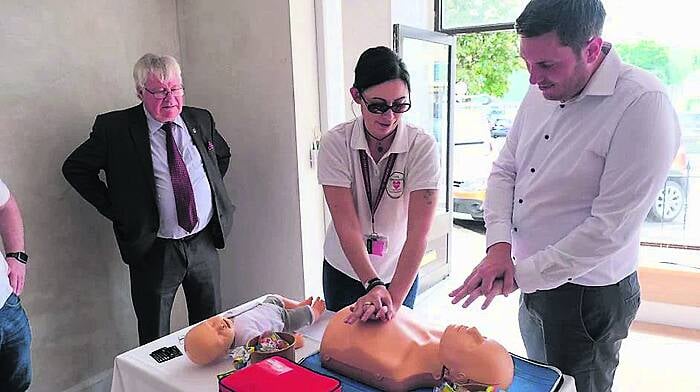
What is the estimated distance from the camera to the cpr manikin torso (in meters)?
1.07

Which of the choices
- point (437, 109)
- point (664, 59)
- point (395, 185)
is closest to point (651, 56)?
point (664, 59)

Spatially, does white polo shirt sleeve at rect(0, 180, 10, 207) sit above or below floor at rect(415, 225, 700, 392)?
above

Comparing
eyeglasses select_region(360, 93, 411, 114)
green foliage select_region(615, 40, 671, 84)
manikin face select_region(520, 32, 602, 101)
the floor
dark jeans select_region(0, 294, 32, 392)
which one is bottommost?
the floor

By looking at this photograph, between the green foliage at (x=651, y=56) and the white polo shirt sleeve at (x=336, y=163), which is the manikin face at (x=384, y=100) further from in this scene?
the green foliage at (x=651, y=56)

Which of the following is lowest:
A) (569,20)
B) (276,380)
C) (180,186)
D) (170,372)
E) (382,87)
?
→ (170,372)

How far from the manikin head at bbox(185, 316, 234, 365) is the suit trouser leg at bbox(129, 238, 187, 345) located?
2.91 feet

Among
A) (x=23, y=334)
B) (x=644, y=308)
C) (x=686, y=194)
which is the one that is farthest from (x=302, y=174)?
(x=686, y=194)

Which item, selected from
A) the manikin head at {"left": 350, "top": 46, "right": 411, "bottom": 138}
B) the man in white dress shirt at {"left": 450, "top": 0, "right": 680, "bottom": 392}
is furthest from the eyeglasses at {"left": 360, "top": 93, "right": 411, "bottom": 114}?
the man in white dress shirt at {"left": 450, "top": 0, "right": 680, "bottom": 392}

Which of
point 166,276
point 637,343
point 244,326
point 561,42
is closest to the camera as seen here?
point 561,42

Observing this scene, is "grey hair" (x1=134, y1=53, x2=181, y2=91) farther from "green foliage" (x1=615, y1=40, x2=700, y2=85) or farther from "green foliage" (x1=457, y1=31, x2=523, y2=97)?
"green foliage" (x1=457, y1=31, x2=523, y2=97)

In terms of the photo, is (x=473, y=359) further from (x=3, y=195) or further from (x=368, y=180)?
(x=3, y=195)

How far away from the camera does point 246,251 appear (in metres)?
2.77

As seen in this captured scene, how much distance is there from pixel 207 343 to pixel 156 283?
0.98 m

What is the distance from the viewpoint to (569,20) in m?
1.12
